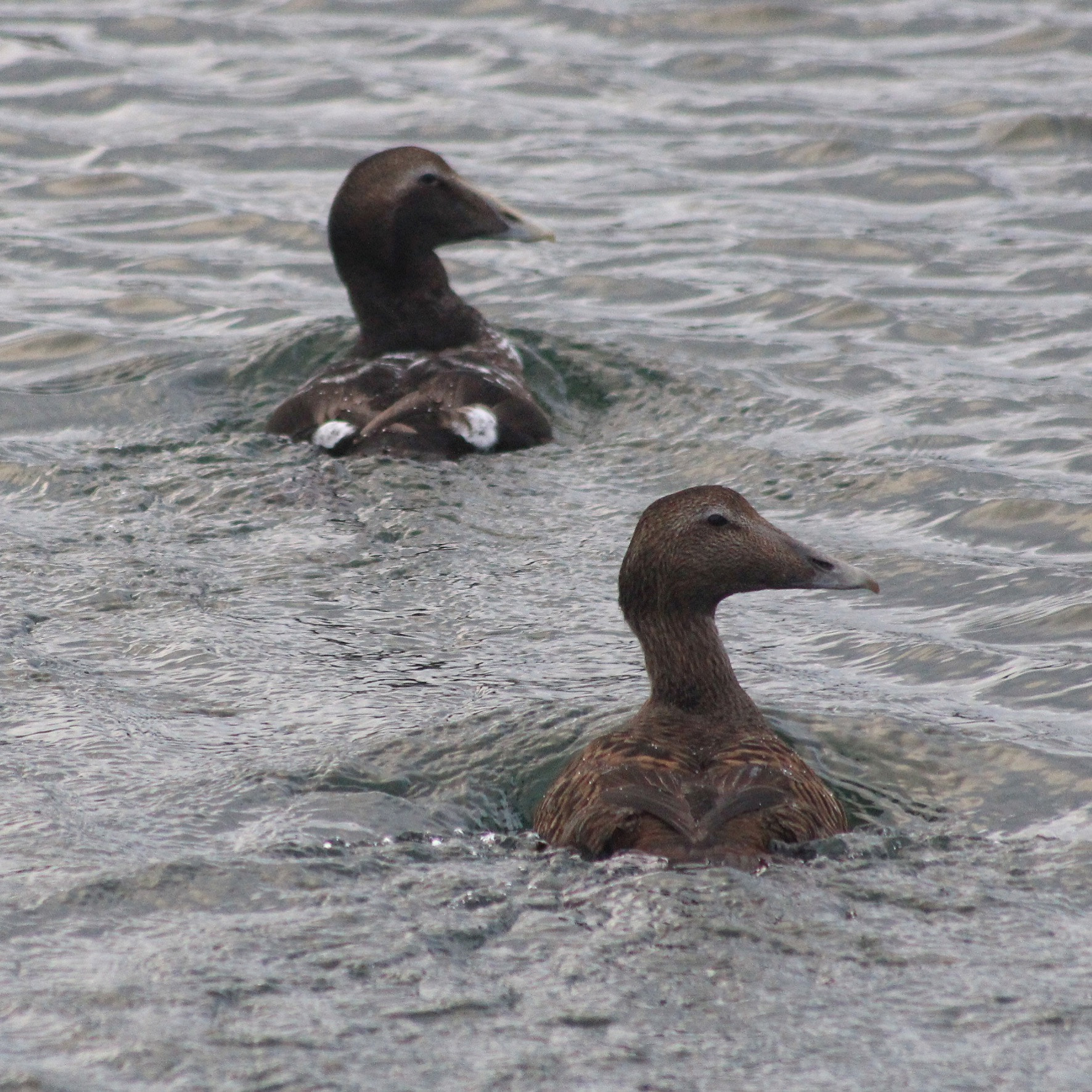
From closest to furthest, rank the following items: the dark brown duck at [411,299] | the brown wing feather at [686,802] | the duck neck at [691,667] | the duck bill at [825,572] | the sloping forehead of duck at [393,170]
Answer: the brown wing feather at [686,802] < the duck neck at [691,667] < the duck bill at [825,572] < the dark brown duck at [411,299] < the sloping forehead of duck at [393,170]

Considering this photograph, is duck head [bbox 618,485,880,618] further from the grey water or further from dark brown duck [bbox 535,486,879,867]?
the grey water

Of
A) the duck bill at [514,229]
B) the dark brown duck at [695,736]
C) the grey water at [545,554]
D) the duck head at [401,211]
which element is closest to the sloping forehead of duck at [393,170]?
the duck head at [401,211]

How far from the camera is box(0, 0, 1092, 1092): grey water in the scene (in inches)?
157

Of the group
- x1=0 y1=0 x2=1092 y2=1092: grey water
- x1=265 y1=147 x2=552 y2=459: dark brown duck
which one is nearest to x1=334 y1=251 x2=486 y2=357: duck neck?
x1=265 y1=147 x2=552 y2=459: dark brown duck

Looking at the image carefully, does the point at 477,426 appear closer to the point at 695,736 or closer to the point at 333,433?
the point at 333,433

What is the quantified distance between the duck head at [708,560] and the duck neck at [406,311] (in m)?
3.52

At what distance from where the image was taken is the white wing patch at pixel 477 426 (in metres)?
7.86

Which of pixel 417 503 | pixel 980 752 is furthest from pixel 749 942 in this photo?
pixel 417 503

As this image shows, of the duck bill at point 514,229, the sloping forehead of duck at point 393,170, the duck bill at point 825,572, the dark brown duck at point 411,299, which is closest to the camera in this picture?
the duck bill at point 825,572

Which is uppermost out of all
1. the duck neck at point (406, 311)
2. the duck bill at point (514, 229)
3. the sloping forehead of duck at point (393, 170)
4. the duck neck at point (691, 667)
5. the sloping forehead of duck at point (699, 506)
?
the sloping forehead of duck at point (393, 170)

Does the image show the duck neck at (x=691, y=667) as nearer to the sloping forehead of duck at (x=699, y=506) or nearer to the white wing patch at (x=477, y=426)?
the sloping forehead of duck at (x=699, y=506)

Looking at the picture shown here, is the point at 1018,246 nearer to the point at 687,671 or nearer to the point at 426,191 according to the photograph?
the point at 426,191

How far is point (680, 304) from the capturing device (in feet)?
35.0

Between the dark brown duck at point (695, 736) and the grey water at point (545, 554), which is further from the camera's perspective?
the dark brown duck at point (695, 736)
